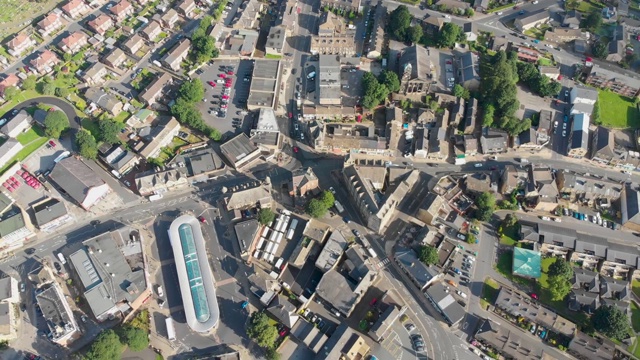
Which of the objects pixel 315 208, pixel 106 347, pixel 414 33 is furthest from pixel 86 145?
pixel 414 33

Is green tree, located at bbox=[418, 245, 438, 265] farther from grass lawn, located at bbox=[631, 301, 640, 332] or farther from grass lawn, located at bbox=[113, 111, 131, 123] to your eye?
grass lawn, located at bbox=[113, 111, 131, 123]

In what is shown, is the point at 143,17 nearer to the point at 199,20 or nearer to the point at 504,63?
Answer: the point at 199,20

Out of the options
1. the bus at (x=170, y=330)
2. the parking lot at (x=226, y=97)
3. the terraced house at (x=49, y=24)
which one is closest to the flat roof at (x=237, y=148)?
the parking lot at (x=226, y=97)

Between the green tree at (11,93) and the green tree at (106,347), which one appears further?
the green tree at (11,93)

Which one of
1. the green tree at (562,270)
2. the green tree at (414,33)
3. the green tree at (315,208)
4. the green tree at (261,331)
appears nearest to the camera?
the green tree at (261,331)

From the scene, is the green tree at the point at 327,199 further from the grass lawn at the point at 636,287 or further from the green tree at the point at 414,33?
the grass lawn at the point at 636,287

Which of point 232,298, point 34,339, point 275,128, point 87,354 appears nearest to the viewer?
point 87,354

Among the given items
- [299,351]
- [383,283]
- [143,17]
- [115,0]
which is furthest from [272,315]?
[115,0]

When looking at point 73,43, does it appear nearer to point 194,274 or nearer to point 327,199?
point 194,274
